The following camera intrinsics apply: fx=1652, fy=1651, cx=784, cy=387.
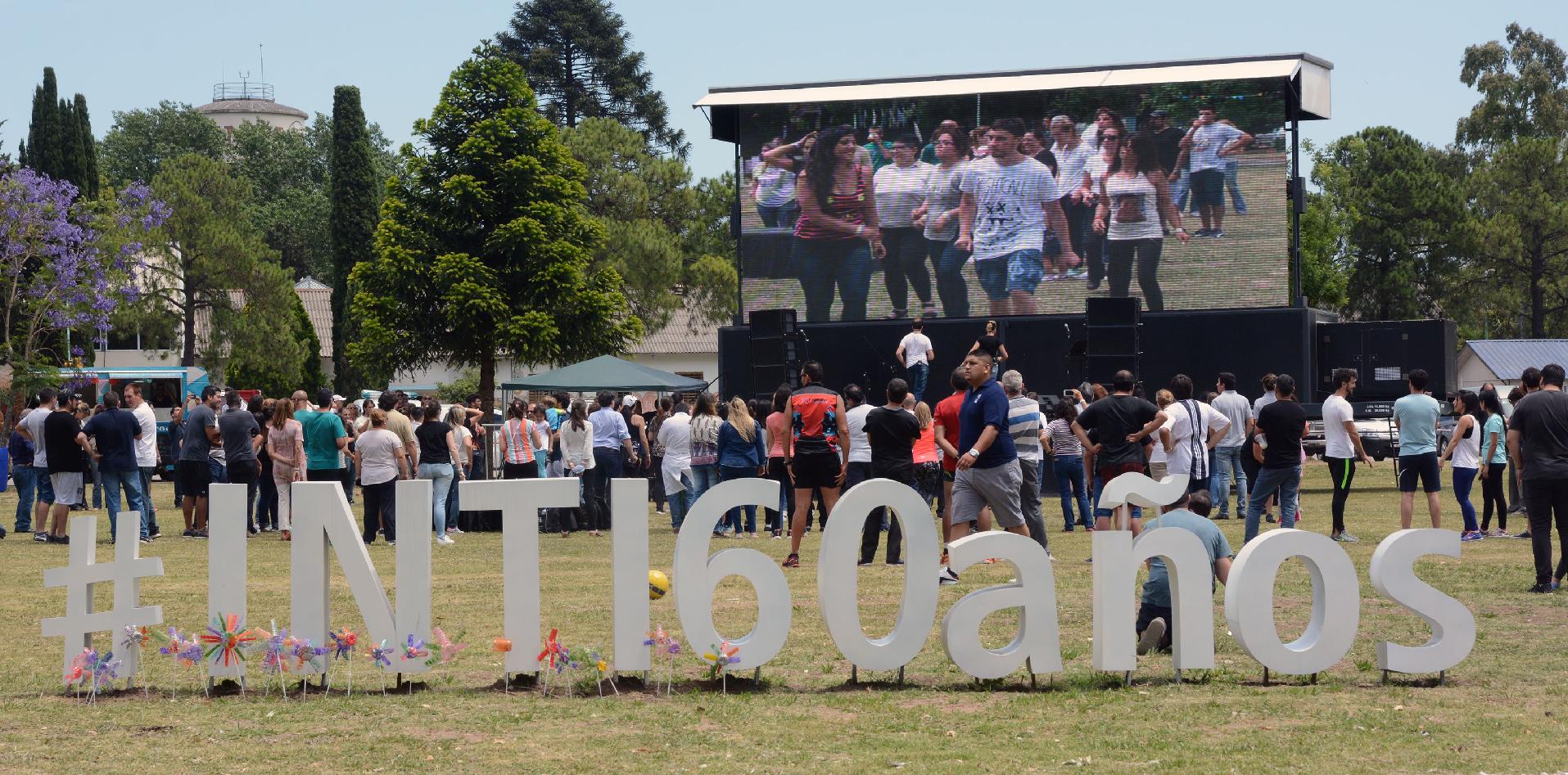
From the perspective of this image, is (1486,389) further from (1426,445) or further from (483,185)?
(483,185)

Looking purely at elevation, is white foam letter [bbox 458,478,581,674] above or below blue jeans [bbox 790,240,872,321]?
below

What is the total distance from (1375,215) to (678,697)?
53203 millimetres

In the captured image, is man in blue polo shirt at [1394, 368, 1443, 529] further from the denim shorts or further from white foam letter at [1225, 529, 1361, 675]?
the denim shorts

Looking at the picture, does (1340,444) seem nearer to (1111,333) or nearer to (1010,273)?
(1111,333)

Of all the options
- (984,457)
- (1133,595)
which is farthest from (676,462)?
(1133,595)

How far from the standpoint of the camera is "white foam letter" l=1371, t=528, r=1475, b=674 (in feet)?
23.9

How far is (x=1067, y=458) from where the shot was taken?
647 inches

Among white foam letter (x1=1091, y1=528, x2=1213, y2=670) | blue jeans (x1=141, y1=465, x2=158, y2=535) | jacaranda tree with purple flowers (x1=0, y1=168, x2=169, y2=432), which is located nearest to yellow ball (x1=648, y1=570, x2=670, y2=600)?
white foam letter (x1=1091, y1=528, x2=1213, y2=670)

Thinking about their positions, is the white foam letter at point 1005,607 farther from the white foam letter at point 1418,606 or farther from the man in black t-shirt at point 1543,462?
the man in black t-shirt at point 1543,462

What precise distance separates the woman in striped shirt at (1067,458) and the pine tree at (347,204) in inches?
1727

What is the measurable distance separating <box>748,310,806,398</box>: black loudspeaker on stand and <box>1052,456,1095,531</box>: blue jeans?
710 cm

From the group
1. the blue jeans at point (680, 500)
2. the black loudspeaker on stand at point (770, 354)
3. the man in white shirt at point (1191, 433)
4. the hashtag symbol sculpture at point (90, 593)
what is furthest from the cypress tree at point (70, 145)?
the hashtag symbol sculpture at point (90, 593)

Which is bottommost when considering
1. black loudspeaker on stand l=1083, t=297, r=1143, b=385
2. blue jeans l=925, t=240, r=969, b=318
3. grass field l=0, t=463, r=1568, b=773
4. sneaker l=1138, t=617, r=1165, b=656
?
grass field l=0, t=463, r=1568, b=773

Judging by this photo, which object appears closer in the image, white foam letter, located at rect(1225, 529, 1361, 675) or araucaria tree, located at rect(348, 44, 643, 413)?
white foam letter, located at rect(1225, 529, 1361, 675)
